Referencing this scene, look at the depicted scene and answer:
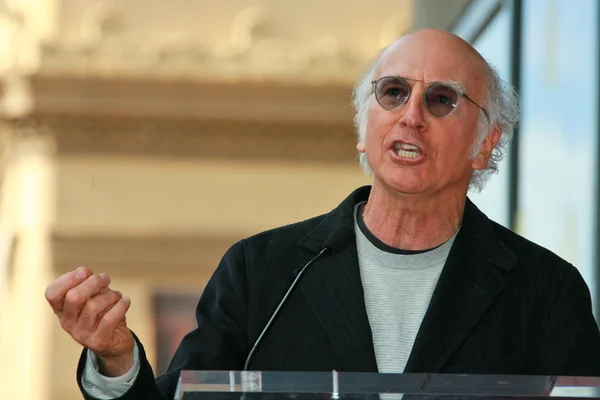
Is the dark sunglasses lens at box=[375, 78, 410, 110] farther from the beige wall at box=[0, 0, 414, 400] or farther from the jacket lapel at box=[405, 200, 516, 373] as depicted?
the beige wall at box=[0, 0, 414, 400]

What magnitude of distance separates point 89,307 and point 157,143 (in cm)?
1413

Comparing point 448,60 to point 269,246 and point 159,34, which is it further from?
point 159,34

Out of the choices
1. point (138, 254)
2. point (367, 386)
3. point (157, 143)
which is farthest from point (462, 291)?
point (157, 143)

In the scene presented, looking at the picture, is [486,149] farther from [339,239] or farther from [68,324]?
[68,324]

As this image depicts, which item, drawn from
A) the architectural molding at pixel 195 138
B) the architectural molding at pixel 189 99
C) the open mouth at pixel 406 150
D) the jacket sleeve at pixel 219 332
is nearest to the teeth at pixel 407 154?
the open mouth at pixel 406 150

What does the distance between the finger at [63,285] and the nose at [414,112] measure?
2.07 feet

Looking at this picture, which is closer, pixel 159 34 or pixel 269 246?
pixel 269 246

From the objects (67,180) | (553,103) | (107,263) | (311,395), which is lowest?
(311,395)

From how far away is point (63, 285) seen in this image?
2012 mm

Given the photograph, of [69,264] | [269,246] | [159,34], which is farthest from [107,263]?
[269,246]

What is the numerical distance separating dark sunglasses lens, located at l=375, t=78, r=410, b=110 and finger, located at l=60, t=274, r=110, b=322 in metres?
0.64

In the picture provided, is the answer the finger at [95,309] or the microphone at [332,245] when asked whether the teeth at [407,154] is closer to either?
the microphone at [332,245]

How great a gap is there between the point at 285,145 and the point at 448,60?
13.5 m

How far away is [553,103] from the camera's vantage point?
5043 millimetres
